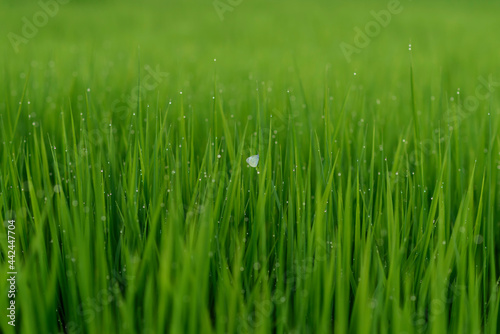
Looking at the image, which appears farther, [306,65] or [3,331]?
[306,65]

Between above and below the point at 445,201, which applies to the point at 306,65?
above

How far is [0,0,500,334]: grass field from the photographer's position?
0.87 metres

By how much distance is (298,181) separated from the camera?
1.16m

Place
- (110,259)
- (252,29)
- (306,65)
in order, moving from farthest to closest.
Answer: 1. (252,29)
2. (306,65)
3. (110,259)

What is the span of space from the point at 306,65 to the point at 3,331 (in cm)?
222

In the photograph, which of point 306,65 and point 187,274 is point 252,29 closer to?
point 306,65

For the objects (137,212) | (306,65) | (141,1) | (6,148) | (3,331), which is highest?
(141,1)

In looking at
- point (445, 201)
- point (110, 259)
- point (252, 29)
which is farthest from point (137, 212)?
point (252, 29)

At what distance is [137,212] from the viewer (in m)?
1.06

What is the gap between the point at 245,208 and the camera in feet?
3.77

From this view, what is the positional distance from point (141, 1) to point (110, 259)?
5869 millimetres

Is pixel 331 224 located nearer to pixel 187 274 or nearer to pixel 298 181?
pixel 298 181

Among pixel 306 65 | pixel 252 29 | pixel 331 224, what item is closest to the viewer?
pixel 331 224

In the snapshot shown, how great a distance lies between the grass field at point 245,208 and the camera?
87 centimetres
